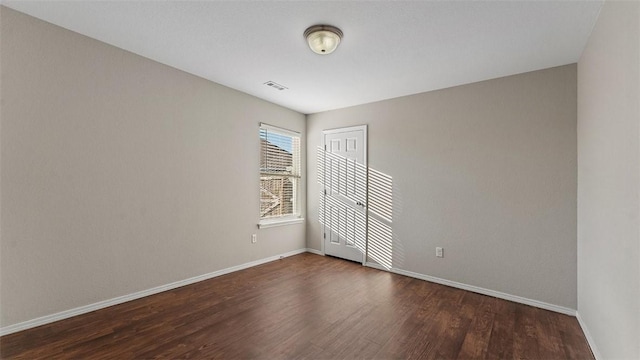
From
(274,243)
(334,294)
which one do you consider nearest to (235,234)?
(274,243)

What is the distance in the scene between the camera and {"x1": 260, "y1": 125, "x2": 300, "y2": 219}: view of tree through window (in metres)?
4.44

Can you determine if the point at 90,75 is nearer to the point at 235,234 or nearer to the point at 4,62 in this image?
the point at 4,62

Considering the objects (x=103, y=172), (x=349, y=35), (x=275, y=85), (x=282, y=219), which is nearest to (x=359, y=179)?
(x=282, y=219)

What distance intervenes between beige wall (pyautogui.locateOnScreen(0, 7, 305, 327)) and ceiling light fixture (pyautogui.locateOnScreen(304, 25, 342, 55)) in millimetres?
1822

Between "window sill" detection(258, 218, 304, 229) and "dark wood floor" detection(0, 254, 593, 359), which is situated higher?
"window sill" detection(258, 218, 304, 229)

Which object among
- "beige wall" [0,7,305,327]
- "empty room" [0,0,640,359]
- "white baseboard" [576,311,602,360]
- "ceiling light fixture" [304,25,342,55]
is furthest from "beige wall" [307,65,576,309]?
"beige wall" [0,7,305,327]

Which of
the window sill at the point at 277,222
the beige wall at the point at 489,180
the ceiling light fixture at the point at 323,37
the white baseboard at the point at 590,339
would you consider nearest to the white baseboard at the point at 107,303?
the window sill at the point at 277,222

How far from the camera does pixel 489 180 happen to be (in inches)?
130

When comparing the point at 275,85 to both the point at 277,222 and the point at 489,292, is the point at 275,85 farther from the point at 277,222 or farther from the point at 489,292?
the point at 489,292

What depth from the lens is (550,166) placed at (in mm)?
2912

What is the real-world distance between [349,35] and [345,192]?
2589mm

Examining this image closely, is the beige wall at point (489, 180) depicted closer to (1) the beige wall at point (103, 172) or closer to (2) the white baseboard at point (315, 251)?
(2) the white baseboard at point (315, 251)

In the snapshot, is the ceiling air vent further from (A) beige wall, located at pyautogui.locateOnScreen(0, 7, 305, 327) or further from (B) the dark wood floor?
(B) the dark wood floor

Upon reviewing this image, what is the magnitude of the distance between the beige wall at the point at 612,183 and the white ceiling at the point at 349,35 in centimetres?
42
